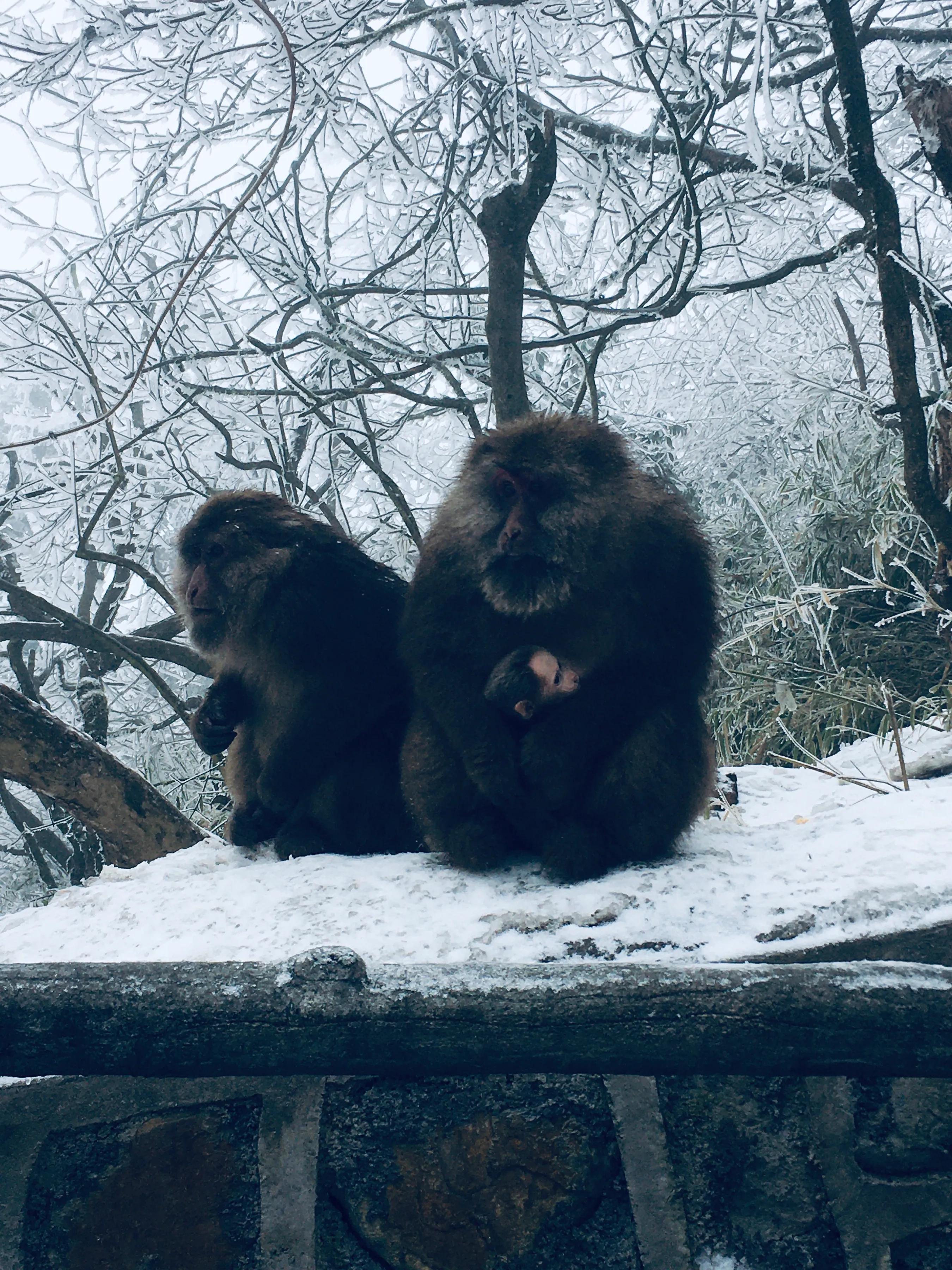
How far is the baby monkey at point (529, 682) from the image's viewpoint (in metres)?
2.63

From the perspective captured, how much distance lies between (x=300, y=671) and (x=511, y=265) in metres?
2.19

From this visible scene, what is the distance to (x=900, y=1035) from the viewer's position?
1.67m

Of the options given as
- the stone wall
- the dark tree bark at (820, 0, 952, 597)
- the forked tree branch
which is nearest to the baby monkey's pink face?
the stone wall

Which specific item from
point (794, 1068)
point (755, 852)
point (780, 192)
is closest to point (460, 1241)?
point (794, 1068)

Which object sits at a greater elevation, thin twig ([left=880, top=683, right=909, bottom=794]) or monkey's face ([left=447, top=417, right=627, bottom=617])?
monkey's face ([left=447, top=417, right=627, bottom=617])

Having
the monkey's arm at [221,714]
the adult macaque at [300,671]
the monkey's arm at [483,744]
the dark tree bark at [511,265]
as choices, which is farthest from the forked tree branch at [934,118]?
the monkey's arm at [221,714]

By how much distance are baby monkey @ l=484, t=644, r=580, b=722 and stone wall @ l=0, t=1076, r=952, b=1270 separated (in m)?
0.98

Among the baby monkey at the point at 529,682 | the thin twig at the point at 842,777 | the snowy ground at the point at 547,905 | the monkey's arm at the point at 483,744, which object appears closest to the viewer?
the snowy ground at the point at 547,905

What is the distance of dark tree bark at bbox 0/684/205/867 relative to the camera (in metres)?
3.98

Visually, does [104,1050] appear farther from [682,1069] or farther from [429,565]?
[429,565]

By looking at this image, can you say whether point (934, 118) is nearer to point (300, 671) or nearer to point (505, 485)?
point (505, 485)

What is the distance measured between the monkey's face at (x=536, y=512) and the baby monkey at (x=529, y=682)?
127 millimetres

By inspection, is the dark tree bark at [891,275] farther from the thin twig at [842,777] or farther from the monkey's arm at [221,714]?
the monkey's arm at [221,714]

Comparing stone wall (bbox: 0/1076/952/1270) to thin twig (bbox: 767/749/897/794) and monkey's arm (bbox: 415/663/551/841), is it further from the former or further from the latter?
thin twig (bbox: 767/749/897/794)
